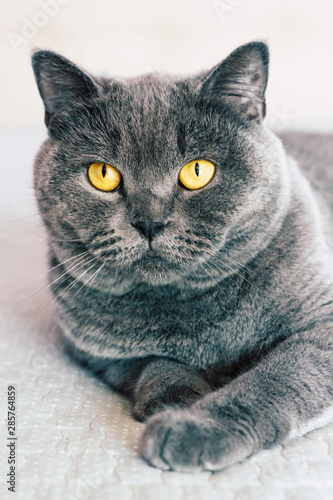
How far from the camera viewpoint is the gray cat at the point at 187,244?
82cm

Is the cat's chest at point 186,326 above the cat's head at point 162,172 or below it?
below

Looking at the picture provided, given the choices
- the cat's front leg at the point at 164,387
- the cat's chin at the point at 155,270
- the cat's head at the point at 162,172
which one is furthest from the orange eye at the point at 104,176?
the cat's front leg at the point at 164,387

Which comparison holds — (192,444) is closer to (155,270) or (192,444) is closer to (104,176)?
(155,270)

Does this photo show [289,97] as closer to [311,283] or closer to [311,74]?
[311,74]

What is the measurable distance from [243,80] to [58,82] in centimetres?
35

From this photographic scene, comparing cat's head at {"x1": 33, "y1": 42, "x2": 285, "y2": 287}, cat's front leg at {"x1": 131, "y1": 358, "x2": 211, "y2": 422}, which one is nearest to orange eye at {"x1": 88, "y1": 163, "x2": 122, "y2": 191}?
cat's head at {"x1": 33, "y1": 42, "x2": 285, "y2": 287}

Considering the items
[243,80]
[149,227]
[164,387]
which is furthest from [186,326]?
[243,80]

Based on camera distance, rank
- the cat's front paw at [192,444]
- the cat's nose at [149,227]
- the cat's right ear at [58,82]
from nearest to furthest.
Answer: the cat's front paw at [192,444]
the cat's nose at [149,227]
the cat's right ear at [58,82]

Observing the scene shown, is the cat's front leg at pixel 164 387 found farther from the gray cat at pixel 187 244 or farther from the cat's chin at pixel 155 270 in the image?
the cat's chin at pixel 155 270

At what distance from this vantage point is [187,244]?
82 centimetres

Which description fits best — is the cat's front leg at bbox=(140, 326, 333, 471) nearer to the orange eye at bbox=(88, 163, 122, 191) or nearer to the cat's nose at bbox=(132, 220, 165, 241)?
the cat's nose at bbox=(132, 220, 165, 241)

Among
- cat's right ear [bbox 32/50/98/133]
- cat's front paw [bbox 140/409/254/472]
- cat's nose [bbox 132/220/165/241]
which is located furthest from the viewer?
cat's right ear [bbox 32/50/98/133]

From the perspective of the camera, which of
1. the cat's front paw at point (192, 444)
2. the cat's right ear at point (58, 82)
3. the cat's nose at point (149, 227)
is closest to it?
the cat's front paw at point (192, 444)

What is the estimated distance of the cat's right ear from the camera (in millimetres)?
911
